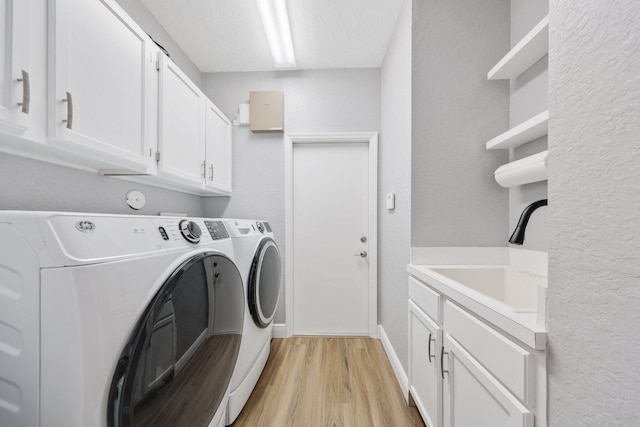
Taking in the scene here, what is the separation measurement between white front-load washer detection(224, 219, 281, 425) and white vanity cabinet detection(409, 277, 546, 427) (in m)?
0.93

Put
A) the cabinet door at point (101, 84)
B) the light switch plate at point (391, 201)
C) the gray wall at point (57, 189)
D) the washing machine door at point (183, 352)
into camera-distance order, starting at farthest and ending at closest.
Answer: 1. the light switch plate at point (391, 201)
2. the gray wall at point (57, 189)
3. the cabinet door at point (101, 84)
4. the washing machine door at point (183, 352)

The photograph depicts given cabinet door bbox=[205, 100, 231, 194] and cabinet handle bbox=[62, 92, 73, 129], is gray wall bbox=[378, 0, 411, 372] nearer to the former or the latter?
cabinet door bbox=[205, 100, 231, 194]

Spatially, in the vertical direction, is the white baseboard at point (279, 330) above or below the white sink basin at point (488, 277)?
below

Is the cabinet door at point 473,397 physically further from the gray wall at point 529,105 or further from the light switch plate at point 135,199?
the light switch plate at point 135,199

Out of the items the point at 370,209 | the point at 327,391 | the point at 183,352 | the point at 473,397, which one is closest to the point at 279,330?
the point at 327,391

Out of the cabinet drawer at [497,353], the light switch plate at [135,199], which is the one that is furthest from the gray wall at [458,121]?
the light switch plate at [135,199]

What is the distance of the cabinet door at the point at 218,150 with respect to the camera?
209 cm

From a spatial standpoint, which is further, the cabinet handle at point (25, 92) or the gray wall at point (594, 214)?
the cabinet handle at point (25, 92)

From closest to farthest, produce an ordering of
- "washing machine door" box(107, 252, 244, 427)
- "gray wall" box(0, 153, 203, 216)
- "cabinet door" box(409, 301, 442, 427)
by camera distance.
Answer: "washing machine door" box(107, 252, 244, 427) → "gray wall" box(0, 153, 203, 216) → "cabinet door" box(409, 301, 442, 427)

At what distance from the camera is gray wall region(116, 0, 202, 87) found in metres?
1.70

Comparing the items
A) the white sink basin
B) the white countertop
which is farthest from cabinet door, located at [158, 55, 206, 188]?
the white sink basin

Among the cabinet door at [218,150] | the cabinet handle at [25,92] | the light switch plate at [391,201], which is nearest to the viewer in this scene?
the cabinet handle at [25,92]

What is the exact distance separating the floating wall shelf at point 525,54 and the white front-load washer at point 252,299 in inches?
66.2

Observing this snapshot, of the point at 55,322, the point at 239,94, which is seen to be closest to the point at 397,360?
the point at 55,322
